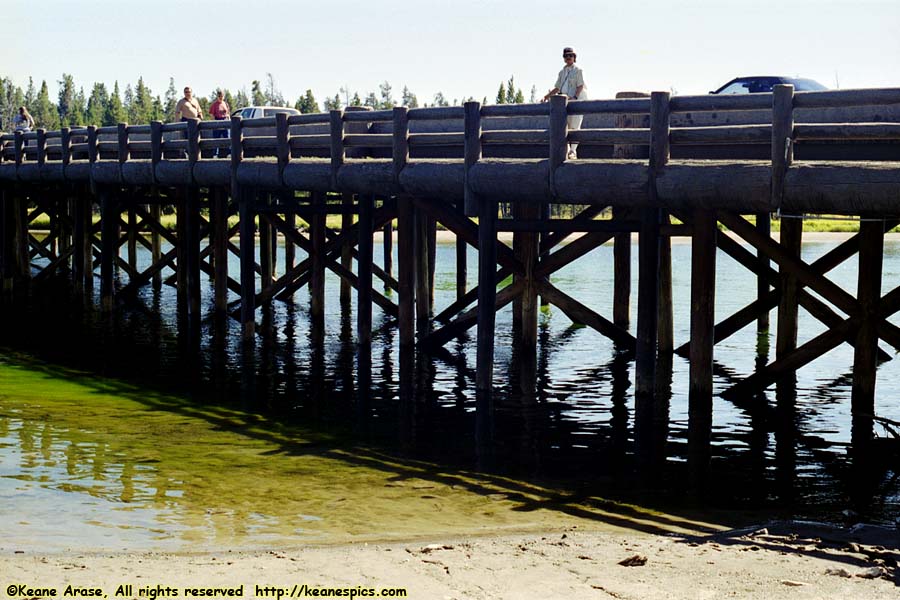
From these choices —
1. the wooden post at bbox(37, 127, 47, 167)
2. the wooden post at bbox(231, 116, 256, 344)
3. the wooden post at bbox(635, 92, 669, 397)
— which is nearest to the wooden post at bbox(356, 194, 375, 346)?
the wooden post at bbox(231, 116, 256, 344)

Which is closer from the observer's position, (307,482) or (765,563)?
(765,563)

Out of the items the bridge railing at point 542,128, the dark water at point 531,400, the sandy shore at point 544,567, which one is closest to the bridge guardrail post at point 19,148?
the dark water at point 531,400

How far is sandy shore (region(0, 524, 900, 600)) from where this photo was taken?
7996 millimetres

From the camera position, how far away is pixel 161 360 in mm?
19703

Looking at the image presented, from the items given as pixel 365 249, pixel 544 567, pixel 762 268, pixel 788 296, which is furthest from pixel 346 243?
pixel 544 567

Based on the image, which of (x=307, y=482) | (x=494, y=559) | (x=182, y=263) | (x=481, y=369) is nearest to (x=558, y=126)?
(x=481, y=369)

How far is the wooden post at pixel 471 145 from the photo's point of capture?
14.6 m

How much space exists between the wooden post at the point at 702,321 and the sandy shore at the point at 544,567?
399 centimetres

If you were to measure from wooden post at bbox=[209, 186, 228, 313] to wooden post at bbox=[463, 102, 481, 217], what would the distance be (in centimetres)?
869

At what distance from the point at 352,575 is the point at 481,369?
7.53 meters

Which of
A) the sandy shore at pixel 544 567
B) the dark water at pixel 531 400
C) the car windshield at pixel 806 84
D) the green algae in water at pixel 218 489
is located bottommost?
the dark water at pixel 531 400

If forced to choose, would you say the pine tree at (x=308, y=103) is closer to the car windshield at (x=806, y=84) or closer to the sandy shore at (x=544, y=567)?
the car windshield at (x=806, y=84)

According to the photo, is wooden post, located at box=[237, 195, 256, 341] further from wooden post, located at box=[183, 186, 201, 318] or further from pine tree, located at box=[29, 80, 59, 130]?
pine tree, located at box=[29, 80, 59, 130]

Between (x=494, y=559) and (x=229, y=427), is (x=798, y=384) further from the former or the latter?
(x=494, y=559)
